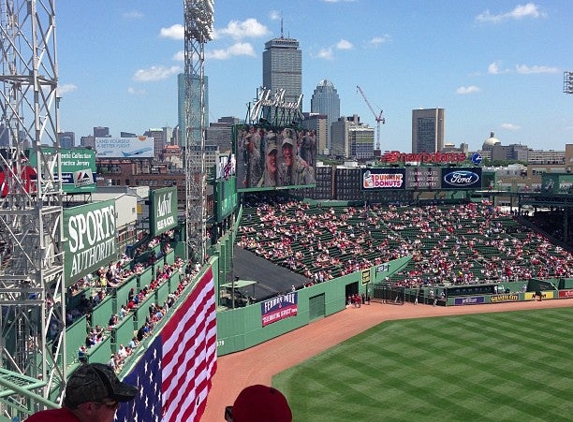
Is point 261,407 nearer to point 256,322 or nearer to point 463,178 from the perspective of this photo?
point 256,322

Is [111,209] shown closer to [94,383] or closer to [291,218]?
[94,383]

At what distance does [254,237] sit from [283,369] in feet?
59.0

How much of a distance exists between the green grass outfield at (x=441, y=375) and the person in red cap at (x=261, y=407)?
65.1ft

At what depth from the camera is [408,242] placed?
2056 inches

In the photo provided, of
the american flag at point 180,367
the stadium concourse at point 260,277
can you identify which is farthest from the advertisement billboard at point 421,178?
the american flag at point 180,367

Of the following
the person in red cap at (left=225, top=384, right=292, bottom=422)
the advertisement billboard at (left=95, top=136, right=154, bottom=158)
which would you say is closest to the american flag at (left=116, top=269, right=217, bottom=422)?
the person in red cap at (left=225, top=384, right=292, bottom=422)

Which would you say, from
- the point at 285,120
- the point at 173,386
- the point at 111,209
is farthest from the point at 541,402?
the point at 285,120

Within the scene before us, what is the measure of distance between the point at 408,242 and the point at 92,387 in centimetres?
5045

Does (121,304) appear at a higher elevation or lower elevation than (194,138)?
lower

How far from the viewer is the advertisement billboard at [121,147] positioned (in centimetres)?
13250

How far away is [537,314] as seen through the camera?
3941cm

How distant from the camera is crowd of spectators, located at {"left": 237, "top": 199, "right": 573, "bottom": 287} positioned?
44844 mm

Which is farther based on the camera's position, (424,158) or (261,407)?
(424,158)

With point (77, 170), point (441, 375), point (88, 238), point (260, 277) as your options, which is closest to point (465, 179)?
point (260, 277)
